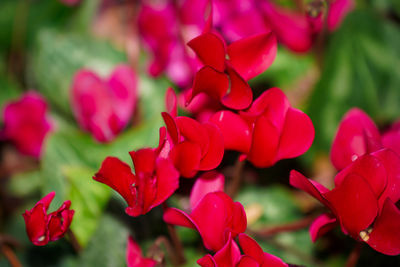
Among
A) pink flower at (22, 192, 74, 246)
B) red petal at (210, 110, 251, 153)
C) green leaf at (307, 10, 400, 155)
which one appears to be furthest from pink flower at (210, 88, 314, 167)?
green leaf at (307, 10, 400, 155)

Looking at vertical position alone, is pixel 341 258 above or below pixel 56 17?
below

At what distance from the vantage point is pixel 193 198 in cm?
54

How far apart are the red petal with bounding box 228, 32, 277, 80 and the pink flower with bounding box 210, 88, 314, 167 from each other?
0.04 m

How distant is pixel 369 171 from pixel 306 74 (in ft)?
2.32

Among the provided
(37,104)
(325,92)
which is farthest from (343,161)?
(37,104)

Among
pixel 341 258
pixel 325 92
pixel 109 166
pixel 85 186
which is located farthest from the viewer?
pixel 325 92

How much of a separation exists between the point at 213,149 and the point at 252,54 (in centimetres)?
13

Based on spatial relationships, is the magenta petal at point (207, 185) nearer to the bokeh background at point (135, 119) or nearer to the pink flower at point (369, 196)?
the pink flower at point (369, 196)

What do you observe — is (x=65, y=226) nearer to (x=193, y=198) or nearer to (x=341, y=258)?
(x=193, y=198)

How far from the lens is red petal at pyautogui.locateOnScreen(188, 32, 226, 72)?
497 mm

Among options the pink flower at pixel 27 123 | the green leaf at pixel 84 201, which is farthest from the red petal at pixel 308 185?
the pink flower at pixel 27 123

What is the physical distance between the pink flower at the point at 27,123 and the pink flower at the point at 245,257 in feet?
1.86

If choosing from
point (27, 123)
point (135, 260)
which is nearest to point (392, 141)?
point (135, 260)

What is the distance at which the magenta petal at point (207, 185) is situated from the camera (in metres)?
0.53
